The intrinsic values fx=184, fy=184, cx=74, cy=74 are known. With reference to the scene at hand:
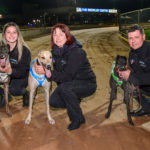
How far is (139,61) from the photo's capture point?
257 centimetres

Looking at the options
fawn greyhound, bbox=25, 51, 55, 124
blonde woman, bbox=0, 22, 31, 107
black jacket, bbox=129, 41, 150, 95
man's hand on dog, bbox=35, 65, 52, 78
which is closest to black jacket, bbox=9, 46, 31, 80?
blonde woman, bbox=0, 22, 31, 107

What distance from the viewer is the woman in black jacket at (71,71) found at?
244cm

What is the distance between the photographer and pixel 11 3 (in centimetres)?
5206

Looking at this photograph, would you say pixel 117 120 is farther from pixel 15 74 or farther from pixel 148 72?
pixel 15 74

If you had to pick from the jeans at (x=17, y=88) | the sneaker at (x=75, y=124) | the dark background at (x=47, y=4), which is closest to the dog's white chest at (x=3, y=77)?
the jeans at (x=17, y=88)

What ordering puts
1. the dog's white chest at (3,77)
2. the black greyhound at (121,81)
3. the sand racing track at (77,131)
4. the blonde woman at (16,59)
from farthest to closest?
the blonde woman at (16,59) → the dog's white chest at (3,77) → the black greyhound at (121,81) → the sand racing track at (77,131)

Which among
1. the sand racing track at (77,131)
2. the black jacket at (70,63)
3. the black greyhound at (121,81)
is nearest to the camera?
the sand racing track at (77,131)

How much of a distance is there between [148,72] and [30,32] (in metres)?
15.3

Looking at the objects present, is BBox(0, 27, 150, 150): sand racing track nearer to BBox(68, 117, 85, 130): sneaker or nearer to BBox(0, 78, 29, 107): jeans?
BBox(68, 117, 85, 130): sneaker

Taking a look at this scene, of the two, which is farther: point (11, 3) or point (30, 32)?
point (11, 3)

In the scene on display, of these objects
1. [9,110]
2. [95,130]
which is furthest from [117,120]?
[9,110]

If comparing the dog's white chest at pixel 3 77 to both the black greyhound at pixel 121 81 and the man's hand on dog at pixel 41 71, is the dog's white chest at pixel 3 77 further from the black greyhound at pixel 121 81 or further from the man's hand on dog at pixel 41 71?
the black greyhound at pixel 121 81

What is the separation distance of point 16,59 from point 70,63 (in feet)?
3.60

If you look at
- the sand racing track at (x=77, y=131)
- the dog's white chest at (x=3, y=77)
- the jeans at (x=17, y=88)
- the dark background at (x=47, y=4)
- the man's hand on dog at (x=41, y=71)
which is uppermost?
the dark background at (x=47, y=4)
